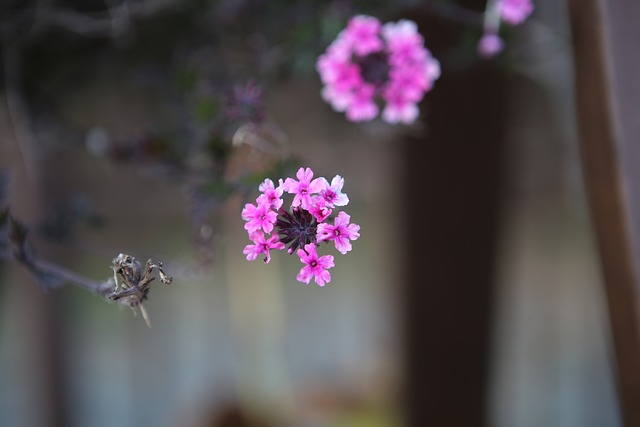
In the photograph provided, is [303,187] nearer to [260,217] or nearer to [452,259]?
[260,217]

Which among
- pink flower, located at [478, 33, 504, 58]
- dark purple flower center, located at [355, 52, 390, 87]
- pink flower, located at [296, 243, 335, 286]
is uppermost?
pink flower, located at [478, 33, 504, 58]

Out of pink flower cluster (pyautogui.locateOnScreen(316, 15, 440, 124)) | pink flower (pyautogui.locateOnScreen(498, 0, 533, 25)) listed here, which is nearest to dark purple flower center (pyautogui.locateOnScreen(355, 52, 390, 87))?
pink flower cluster (pyautogui.locateOnScreen(316, 15, 440, 124))

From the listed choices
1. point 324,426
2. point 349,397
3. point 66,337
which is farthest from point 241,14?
point 349,397

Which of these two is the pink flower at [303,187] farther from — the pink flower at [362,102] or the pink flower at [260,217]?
the pink flower at [362,102]

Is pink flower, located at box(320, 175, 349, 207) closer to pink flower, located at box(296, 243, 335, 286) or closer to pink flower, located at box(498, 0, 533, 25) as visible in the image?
pink flower, located at box(296, 243, 335, 286)

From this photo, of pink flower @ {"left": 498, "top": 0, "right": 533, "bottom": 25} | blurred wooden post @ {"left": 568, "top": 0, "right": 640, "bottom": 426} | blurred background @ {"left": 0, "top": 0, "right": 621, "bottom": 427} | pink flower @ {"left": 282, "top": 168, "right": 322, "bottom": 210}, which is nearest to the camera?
pink flower @ {"left": 282, "top": 168, "right": 322, "bottom": 210}

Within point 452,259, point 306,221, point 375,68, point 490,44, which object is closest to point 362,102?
point 375,68
